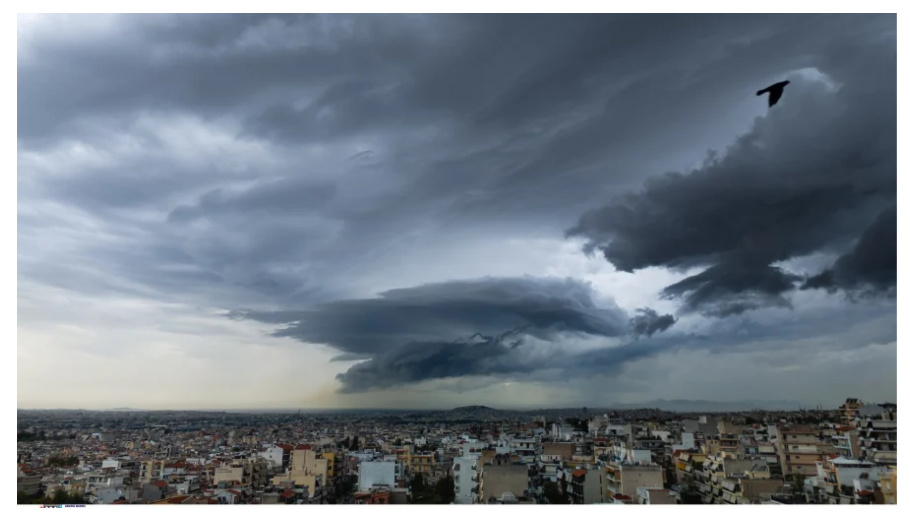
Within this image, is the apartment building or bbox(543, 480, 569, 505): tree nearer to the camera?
bbox(543, 480, 569, 505): tree

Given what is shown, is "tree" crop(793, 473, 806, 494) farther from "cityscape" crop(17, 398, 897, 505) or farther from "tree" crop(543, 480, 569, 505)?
"tree" crop(543, 480, 569, 505)

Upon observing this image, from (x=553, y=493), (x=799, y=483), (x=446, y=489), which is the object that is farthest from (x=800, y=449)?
(x=446, y=489)

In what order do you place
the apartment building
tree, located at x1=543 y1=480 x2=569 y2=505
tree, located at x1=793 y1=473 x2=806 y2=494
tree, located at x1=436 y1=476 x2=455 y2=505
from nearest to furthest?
1. tree, located at x1=793 y1=473 x2=806 y2=494
2. tree, located at x1=436 y1=476 x2=455 y2=505
3. tree, located at x1=543 y1=480 x2=569 y2=505
4. the apartment building

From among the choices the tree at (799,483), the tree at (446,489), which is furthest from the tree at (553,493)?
the tree at (799,483)

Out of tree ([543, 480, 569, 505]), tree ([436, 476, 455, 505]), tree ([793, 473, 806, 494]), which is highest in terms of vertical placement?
tree ([793, 473, 806, 494])

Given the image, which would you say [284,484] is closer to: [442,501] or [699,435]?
[442,501]

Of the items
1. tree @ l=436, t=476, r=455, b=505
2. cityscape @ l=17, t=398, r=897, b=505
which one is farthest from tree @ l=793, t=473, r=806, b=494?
tree @ l=436, t=476, r=455, b=505

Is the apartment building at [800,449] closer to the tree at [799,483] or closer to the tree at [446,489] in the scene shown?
the tree at [799,483]

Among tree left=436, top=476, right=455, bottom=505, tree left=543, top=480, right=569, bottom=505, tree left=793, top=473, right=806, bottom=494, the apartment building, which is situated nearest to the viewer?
tree left=793, top=473, right=806, bottom=494
